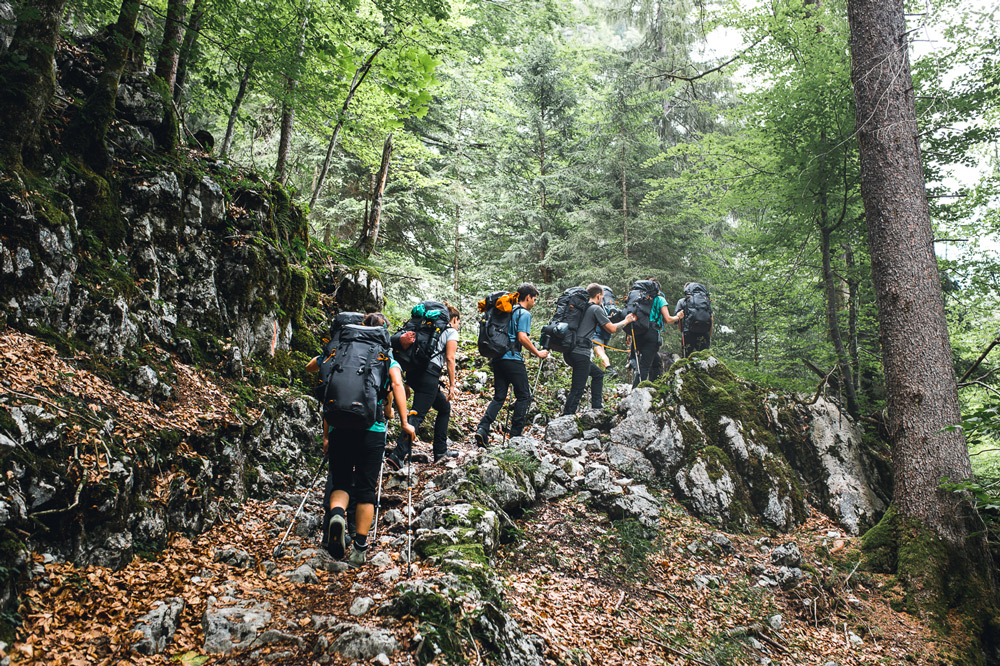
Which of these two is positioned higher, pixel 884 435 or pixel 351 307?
pixel 351 307

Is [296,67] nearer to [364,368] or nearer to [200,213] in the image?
[200,213]

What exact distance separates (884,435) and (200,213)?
11.8 meters

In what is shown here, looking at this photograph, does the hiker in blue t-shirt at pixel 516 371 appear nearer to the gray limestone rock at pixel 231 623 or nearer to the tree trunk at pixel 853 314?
the gray limestone rock at pixel 231 623

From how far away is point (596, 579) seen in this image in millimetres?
5613

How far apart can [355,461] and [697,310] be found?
8.64m

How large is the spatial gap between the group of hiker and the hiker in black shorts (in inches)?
0.7

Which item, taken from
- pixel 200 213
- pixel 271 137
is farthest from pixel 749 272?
pixel 271 137

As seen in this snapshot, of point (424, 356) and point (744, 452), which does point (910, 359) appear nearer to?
point (744, 452)

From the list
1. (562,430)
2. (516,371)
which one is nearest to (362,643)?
(516,371)

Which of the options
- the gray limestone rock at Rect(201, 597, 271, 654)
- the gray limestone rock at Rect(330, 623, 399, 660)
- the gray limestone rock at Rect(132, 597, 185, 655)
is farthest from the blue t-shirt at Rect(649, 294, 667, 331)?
the gray limestone rock at Rect(132, 597, 185, 655)

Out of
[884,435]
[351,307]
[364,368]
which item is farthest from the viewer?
[351,307]

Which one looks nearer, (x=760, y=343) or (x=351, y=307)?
(x=351, y=307)

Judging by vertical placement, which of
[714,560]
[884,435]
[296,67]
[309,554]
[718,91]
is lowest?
[714,560]

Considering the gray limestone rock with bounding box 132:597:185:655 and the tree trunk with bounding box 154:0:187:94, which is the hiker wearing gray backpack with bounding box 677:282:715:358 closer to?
the gray limestone rock with bounding box 132:597:185:655
